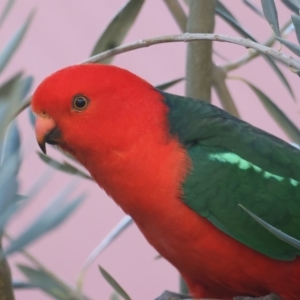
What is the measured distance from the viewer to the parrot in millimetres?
555

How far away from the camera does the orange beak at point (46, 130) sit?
56 centimetres

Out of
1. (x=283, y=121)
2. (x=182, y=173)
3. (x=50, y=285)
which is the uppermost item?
(x=283, y=121)

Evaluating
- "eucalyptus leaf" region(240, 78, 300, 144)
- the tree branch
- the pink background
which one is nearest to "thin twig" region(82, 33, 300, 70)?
the tree branch

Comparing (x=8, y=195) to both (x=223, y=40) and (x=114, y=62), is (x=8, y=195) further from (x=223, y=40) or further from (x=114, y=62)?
(x=114, y=62)

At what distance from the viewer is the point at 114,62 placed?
1376 millimetres

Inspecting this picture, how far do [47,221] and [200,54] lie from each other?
0.45 meters

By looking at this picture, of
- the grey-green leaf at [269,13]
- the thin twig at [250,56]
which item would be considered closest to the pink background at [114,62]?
the thin twig at [250,56]

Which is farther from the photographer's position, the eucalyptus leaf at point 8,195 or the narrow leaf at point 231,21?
the narrow leaf at point 231,21

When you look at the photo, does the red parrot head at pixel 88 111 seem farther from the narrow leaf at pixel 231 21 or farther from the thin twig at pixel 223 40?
the narrow leaf at pixel 231 21

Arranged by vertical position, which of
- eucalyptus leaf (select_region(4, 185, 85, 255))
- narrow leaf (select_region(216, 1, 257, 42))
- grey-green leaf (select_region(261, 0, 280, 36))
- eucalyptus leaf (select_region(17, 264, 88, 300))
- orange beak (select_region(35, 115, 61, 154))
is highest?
narrow leaf (select_region(216, 1, 257, 42))

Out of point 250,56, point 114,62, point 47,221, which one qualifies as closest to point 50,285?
point 47,221

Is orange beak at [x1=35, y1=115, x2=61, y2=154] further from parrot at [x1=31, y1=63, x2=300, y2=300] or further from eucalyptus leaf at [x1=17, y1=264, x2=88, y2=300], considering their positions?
eucalyptus leaf at [x1=17, y1=264, x2=88, y2=300]

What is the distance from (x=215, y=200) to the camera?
0.56 metres

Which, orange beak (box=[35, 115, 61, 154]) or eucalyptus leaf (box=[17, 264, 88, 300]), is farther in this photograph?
orange beak (box=[35, 115, 61, 154])
